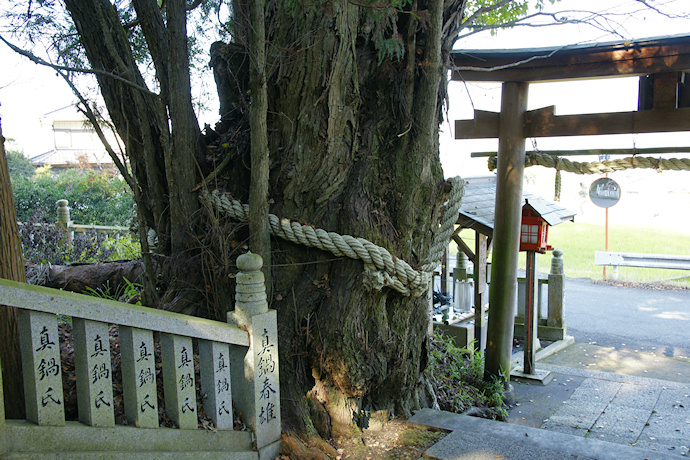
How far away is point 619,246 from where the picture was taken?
16.2 meters

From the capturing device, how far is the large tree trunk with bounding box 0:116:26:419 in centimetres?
232

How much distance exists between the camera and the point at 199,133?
11.8ft

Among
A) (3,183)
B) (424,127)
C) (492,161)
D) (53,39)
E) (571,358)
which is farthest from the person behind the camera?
(571,358)

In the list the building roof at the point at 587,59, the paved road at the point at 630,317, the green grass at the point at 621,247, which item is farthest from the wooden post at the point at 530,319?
the green grass at the point at 621,247

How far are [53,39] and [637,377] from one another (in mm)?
6984

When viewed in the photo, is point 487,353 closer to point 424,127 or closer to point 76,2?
point 424,127

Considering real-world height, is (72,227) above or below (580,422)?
above

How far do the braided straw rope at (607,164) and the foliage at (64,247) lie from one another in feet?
18.0

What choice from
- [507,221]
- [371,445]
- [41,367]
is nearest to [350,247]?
[371,445]

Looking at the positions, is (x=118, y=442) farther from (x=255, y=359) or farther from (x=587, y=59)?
(x=587, y=59)

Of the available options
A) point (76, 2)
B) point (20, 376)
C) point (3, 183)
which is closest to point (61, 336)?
point (20, 376)

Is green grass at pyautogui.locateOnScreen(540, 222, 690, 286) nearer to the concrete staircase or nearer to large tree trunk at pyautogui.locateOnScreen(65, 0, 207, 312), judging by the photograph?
the concrete staircase

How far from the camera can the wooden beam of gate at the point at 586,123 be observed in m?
4.97

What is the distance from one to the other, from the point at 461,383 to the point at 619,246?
1345cm
